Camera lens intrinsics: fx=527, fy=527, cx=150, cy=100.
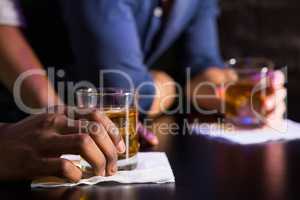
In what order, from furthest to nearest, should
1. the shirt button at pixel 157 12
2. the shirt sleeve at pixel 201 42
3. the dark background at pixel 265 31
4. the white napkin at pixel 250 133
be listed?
1. the dark background at pixel 265 31
2. the shirt sleeve at pixel 201 42
3. the shirt button at pixel 157 12
4. the white napkin at pixel 250 133

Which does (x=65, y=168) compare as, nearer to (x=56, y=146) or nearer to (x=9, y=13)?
(x=56, y=146)

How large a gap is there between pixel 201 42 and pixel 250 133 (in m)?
0.68

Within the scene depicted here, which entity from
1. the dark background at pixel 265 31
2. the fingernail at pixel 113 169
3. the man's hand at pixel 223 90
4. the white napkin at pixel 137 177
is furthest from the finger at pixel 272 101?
the dark background at pixel 265 31

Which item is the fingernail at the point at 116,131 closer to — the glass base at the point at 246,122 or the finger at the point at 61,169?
the finger at the point at 61,169

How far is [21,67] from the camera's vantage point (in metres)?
1.18

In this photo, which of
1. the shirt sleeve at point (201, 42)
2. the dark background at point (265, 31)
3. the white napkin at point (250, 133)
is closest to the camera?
the white napkin at point (250, 133)

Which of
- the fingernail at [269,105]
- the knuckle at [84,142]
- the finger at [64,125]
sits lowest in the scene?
the knuckle at [84,142]

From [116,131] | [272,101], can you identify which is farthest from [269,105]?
[116,131]

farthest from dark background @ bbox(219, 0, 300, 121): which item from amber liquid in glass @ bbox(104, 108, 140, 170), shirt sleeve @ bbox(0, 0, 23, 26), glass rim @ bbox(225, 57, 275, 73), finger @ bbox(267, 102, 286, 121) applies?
amber liquid in glass @ bbox(104, 108, 140, 170)

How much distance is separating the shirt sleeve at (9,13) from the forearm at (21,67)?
1 centimetres

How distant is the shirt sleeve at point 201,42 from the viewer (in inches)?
67.6

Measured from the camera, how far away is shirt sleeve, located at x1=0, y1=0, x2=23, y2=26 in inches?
46.7

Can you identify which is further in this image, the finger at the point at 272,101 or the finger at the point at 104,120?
the finger at the point at 272,101

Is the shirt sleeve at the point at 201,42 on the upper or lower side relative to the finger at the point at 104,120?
upper
